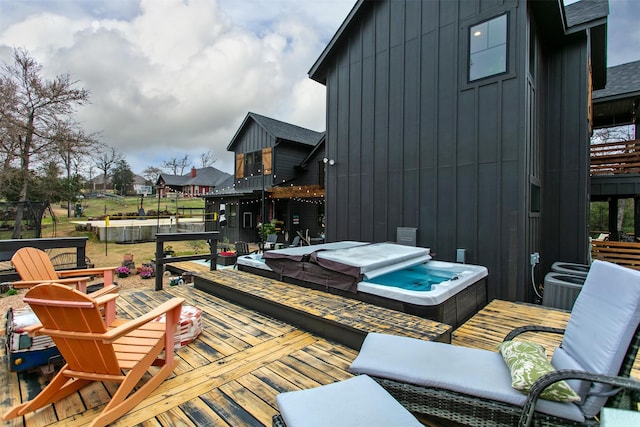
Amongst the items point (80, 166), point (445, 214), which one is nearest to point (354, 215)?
point (445, 214)

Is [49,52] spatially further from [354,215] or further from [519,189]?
[519,189]

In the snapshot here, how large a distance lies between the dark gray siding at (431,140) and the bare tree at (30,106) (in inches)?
497

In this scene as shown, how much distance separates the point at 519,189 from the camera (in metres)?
4.99

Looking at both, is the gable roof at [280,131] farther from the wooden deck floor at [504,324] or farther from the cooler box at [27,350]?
the cooler box at [27,350]

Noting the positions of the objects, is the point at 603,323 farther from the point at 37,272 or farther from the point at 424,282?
the point at 37,272

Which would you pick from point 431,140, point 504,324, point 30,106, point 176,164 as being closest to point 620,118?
point 431,140

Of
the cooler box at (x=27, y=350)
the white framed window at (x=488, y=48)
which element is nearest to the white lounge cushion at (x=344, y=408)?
the cooler box at (x=27, y=350)

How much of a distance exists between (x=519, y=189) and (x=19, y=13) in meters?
12.8

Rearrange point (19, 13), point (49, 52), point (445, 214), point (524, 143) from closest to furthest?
point (524, 143) → point (445, 214) → point (19, 13) → point (49, 52)

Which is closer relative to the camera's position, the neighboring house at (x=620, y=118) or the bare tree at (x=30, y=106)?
the neighboring house at (x=620, y=118)

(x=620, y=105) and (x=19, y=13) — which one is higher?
(x=19, y=13)

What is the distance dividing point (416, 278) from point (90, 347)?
14.1ft

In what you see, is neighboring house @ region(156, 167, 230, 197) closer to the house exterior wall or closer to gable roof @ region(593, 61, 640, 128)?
the house exterior wall

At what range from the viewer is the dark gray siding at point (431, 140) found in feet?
16.8
